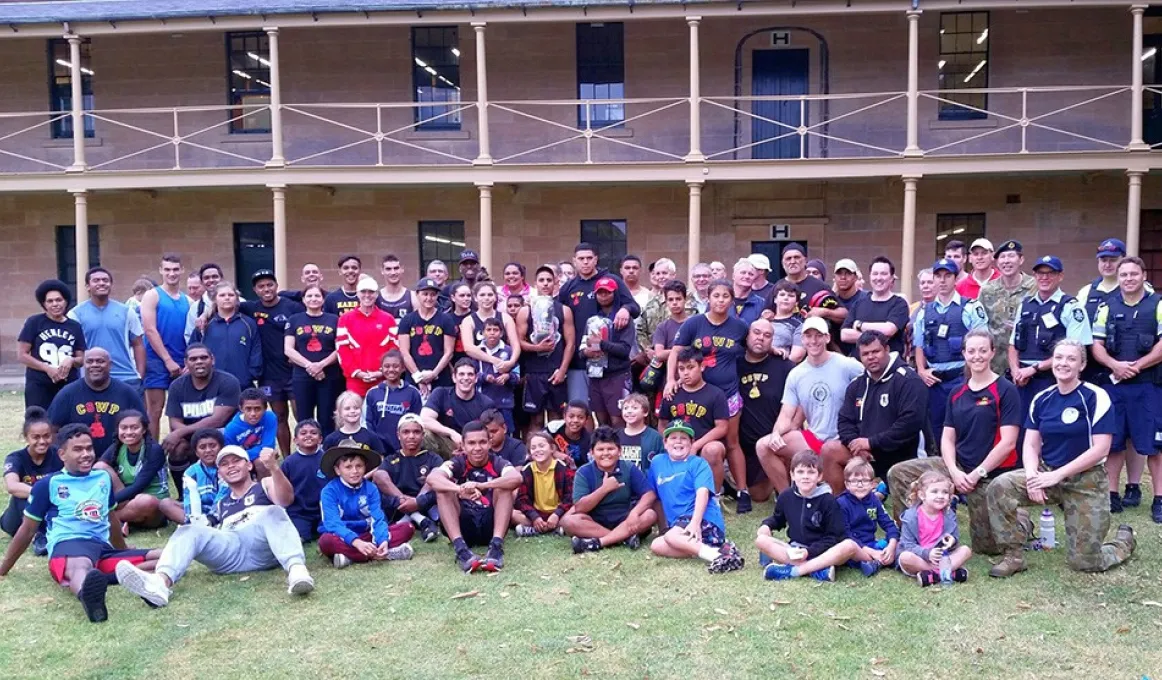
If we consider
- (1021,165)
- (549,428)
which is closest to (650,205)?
(1021,165)

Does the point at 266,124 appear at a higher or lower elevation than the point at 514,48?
lower

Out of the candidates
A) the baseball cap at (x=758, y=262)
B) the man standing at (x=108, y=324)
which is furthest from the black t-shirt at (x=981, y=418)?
the man standing at (x=108, y=324)

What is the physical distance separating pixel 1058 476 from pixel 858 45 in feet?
39.8

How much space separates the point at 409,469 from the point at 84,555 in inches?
86.5

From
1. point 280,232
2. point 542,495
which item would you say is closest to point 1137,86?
point 542,495

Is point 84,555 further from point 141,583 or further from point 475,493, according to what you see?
point 475,493

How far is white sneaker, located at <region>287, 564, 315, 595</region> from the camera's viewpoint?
5.22 meters

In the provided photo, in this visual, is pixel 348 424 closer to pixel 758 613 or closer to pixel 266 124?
pixel 758 613

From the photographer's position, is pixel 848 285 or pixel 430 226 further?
pixel 430 226

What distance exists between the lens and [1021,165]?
14.2 meters

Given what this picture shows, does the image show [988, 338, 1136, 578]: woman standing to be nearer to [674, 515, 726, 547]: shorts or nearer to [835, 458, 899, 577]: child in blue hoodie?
[835, 458, 899, 577]: child in blue hoodie

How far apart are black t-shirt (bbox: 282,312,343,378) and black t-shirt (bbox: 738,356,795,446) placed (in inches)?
141

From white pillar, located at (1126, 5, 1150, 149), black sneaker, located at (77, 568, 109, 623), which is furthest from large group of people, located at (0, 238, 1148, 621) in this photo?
white pillar, located at (1126, 5, 1150, 149)

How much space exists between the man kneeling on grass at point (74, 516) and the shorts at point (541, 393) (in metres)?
3.18
